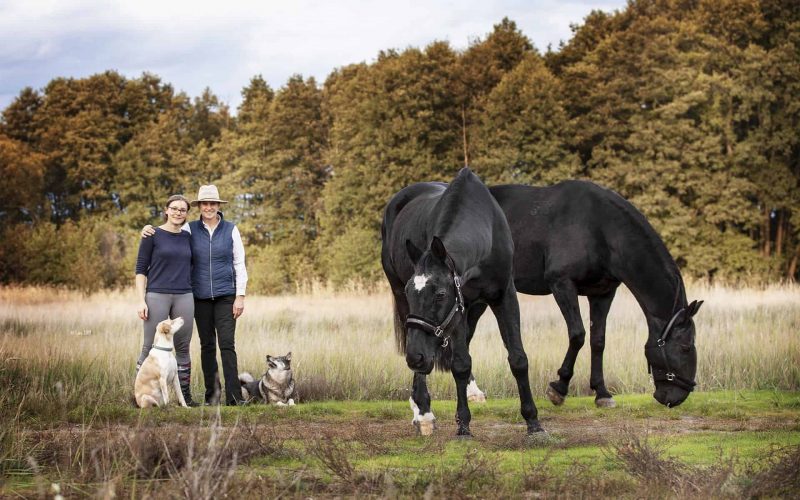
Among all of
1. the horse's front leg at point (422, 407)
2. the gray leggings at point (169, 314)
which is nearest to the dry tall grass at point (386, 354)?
the gray leggings at point (169, 314)

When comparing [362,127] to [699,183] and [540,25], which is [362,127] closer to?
[540,25]

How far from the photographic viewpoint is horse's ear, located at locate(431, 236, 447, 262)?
5.82 m

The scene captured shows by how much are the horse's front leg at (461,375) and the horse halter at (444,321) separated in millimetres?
674

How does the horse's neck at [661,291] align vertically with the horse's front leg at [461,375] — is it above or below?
above

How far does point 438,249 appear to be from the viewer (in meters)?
5.86

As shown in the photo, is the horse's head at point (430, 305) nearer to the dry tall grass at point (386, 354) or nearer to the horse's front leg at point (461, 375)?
the horse's front leg at point (461, 375)

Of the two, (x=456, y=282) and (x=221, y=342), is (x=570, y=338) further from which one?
(x=221, y=342)

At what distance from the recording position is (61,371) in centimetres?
1043

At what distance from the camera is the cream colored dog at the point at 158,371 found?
867 centimetres

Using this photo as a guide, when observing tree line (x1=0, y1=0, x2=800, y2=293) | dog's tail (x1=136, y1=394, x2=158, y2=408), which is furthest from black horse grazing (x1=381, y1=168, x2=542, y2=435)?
tree line (x1=0, y1=0, x2=800, y2=293)

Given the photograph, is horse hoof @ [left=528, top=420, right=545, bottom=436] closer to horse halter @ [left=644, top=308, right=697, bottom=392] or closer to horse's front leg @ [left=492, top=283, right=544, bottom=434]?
horse's front leg @ [left=492, top=283, right=544, bottom=434]

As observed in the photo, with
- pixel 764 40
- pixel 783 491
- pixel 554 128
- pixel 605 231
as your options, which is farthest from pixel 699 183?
pixel 783 491

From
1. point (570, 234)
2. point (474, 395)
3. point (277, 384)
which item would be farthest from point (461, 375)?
point (277, 384)

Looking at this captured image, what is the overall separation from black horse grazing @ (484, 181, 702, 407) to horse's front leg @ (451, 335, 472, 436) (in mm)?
2058
